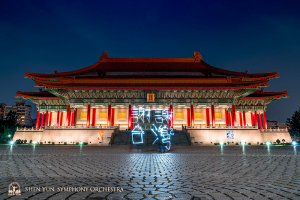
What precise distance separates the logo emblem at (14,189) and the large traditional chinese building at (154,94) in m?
22.1

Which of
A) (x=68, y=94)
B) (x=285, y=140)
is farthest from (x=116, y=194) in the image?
(x=285, y=140)

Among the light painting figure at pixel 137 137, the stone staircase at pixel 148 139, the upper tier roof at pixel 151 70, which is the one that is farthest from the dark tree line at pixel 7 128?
the light painting figure at pixel 137 137

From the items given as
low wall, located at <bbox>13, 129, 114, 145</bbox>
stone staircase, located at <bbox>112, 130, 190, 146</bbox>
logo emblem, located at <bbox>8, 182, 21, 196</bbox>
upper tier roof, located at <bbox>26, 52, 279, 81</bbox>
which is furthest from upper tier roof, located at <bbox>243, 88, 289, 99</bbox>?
logo emblem, located at <bbox>8, 182, 21, 196</bbox>

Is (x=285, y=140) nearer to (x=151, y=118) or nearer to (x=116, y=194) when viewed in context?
(x=151, y=118)

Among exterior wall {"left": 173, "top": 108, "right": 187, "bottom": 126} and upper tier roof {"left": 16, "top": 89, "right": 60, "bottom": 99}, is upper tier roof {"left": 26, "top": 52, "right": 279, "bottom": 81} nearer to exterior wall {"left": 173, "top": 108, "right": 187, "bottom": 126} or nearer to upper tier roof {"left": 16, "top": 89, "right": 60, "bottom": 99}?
upper tier roof {"left": 16, "top": 89, "right": 60, "bottom": 99}

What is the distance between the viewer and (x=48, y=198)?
2.90 meters

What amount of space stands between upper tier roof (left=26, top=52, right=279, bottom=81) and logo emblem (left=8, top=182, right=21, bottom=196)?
28.1 metres

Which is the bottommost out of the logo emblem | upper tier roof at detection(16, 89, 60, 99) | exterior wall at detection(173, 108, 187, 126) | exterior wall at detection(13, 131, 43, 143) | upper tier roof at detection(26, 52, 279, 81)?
the logo emblem

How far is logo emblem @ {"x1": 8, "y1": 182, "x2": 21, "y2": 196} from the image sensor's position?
320 centimetres

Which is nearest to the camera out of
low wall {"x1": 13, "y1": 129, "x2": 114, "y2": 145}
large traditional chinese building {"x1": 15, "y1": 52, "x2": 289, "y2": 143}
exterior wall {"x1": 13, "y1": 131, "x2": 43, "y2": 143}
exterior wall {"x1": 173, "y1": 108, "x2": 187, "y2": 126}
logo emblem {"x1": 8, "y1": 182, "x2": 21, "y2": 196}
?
logo emblem {"x1": 8, "y1": 182, "x2": 21, "y2": 196}

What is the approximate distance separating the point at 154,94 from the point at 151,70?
17.8ft

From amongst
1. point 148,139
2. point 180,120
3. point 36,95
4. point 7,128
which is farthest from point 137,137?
point 7,128

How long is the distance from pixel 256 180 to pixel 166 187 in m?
2.18

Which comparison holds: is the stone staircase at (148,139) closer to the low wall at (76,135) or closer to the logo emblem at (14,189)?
the low wall at (76,135)
